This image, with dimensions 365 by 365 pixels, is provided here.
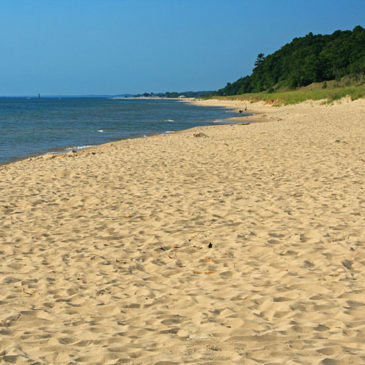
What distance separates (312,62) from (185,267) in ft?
293

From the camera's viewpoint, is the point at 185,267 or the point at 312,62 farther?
the point at 312,62

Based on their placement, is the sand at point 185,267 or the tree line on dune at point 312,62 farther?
the tree line on dune at point 312,62

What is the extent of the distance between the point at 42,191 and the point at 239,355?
765 cm

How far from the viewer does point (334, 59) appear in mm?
84312

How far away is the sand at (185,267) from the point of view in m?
3.79

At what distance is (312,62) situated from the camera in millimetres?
88125

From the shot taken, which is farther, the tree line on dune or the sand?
the tree line on dune

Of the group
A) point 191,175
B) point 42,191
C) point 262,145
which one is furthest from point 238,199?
point 262,145

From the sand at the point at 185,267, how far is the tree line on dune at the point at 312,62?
65008mm

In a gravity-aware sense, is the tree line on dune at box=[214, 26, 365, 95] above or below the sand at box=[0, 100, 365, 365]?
above

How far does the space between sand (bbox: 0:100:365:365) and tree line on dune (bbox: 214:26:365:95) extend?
213 ft

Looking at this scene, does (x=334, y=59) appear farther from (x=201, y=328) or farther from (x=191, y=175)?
(x=201, y=328)

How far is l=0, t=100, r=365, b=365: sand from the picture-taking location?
12.4 feet

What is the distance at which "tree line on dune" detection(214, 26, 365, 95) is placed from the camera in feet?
266
